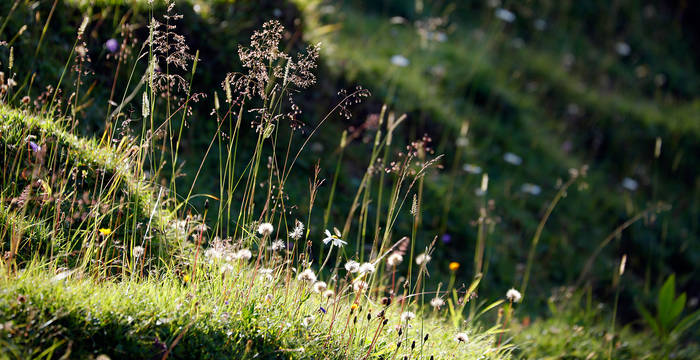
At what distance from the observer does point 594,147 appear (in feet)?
21.5

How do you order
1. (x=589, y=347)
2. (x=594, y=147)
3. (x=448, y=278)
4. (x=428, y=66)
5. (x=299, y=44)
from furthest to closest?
(x=594, y=147), (x=428, y=66), (x=299, y=44), (x=448, y=278), (x=589, y=347)

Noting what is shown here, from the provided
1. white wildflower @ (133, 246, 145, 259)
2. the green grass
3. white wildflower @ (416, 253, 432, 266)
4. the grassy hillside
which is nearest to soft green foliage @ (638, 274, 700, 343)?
→ the grassy hillside

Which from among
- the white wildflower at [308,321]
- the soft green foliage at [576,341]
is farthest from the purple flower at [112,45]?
the soft green foliage at [576,341]

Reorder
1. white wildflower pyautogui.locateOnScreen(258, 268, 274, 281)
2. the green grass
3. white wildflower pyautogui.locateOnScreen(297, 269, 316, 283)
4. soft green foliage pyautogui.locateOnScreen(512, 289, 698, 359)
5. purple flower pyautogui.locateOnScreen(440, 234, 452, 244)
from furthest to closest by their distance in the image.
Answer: the green grass → purple flower pyautogui.locateOnScreen(440, 234, 452, 244) → soft green foliage pyautogui.locateOnScreen(512, 289, 698, 359) → white wildflower pyautogui.locateOnScreen(258, 268, 274, 281) → white wildflower pyautogui.locateOnScreen(297, 269, 316, 283)

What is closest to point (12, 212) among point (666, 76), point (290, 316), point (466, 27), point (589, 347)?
point (290, 316)

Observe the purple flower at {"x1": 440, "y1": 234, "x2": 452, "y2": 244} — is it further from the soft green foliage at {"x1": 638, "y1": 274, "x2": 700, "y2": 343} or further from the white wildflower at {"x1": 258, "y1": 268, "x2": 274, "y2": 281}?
the white wildflower at {"x1": 258, "y1": 268, "x2": 274, "y2": 281}

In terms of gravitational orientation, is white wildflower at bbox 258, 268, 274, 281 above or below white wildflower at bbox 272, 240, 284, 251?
below

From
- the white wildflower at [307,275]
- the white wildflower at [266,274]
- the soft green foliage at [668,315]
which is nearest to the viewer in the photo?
the white wildflower at [307,275]

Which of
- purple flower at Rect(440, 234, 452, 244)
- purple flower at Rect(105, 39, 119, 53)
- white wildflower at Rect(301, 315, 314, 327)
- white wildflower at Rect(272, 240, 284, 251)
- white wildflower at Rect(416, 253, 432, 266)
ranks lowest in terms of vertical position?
purple flower at Rect(440, 234, 452, 244)

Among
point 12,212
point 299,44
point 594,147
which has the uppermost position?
point 299,44

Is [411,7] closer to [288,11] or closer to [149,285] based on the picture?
[288,11]

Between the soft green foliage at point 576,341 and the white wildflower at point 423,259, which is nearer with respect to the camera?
the white wildflower at point 423,259

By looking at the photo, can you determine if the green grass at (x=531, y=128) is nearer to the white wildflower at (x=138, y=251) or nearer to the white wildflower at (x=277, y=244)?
the white wildflower at (x=277, y=244)

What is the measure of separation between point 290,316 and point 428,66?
449 cm
